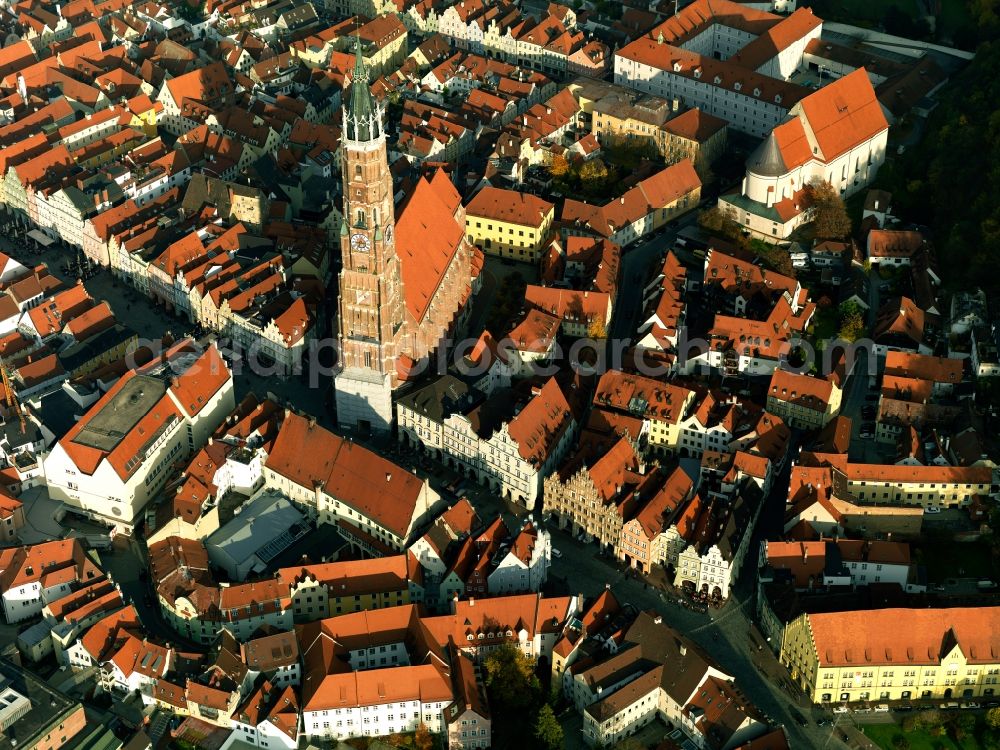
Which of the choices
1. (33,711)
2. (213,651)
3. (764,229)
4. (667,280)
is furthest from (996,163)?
(33,711)

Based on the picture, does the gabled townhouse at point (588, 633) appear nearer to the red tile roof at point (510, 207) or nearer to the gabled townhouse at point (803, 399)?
the gabled townhouse at point (803, 399)

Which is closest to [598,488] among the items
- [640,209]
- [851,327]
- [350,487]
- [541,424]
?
[541,424]

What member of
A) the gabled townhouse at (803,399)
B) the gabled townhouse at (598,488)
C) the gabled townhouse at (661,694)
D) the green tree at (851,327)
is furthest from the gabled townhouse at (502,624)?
the green tree at (851,327)

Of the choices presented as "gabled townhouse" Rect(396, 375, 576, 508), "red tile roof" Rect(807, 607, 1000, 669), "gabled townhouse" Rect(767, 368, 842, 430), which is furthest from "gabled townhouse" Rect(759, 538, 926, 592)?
"gabled townhouse" Rect(396, 375, 576, 508)

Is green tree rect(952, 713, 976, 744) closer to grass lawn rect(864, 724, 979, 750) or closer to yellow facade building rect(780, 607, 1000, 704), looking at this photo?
grass lawn rect(864, 724, 979, 750)

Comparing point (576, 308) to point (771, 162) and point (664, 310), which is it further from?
point (771, 162)
